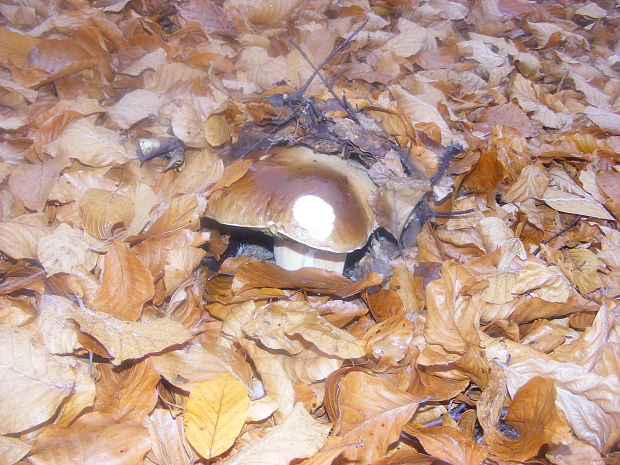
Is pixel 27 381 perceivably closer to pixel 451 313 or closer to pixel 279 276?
pixel 279 276

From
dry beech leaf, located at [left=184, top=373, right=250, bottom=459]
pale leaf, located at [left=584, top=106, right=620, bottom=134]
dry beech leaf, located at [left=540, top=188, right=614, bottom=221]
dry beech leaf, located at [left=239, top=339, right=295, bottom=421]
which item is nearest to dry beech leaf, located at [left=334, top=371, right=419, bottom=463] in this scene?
dry beech leaf, located at [left=239, top=339, right=295, bottom=421]

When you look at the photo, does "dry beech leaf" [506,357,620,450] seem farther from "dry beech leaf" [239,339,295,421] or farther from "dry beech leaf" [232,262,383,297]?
"dry beech leaf" [239,339,295,421]

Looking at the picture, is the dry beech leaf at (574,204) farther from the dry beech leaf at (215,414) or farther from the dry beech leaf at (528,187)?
the dry beech leaf at (215,414)

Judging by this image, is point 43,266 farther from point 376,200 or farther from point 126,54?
point 126,54

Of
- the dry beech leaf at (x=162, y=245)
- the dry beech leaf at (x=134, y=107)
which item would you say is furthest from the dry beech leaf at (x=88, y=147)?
the dry beech leaf at (x=162, y=245)

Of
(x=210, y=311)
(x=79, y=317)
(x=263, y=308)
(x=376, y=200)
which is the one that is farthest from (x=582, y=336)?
(x=79, y=317)

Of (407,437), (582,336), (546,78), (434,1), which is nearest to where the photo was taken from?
(407,437)

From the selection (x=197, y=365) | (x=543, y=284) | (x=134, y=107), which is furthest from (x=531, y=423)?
(x=134, y=107)
